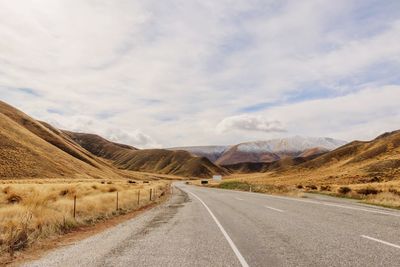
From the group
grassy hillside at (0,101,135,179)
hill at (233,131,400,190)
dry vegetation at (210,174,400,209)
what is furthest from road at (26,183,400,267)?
grassy hillside at (0,101,135,179)

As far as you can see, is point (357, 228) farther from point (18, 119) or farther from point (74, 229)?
point (18, 119)

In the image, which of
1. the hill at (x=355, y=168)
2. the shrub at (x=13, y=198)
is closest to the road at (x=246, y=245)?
the shrub at (x=13, y=198)

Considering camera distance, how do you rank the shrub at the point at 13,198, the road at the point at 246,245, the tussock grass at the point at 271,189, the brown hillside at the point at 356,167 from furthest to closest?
the brown hillside at the point at 356,167
the tussock grass at the point at 271,189
the shrub at the point at 13,198
the road at the point at 246,245

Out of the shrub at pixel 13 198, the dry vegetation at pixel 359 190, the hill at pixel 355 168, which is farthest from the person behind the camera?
the hill at pixel 355 168

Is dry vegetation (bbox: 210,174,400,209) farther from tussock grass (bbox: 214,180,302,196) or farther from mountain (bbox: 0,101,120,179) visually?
mountain (bbox: 0,101,120,179)

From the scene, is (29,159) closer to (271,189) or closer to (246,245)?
(271,189)

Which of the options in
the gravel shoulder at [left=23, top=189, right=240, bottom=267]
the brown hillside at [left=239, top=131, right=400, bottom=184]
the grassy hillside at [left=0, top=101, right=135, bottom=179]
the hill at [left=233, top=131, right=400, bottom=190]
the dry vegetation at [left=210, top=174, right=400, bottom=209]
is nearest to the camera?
the gravel shoulder at [left=23, top=189, right=240, bottom=267]

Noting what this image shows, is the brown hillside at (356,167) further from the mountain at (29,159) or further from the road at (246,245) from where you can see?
the road at (246,245)

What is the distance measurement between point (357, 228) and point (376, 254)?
389 cm

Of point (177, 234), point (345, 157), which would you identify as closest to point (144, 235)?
point (177, 234)

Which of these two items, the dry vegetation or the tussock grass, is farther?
the tussock grass

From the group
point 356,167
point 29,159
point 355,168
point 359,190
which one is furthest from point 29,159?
point 356,167

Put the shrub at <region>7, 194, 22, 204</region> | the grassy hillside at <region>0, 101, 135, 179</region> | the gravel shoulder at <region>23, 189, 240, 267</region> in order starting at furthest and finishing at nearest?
the grassy hillside at <region>0, 101, 135, 179</region>
the shrub at <region>7, 194, 22, 204</region>
the gravel shoulder at <region>23, 189, 240, 267</region>

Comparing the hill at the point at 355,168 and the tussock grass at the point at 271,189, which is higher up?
the hill at the point at 355,168
